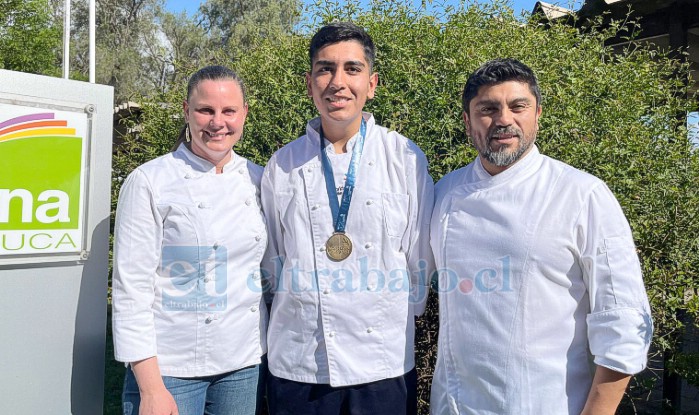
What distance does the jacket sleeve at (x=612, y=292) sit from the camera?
6.81 feet

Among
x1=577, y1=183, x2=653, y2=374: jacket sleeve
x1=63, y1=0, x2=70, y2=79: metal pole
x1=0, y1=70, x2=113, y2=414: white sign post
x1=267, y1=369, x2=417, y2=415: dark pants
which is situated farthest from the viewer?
x1=63, y1=0, x2=70, y2=79: metal pole

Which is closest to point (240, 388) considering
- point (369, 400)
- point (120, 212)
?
point (369, 400)

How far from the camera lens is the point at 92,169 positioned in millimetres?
2863

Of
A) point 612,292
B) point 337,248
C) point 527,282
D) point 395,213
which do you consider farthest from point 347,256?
point 612,292

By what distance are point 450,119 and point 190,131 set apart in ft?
4.71

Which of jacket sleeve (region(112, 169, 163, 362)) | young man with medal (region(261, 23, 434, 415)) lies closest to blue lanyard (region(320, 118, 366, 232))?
young man with medal (region(261, 23, 434, 415))

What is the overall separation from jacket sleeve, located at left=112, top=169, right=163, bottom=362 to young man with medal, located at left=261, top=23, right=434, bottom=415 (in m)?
0.49

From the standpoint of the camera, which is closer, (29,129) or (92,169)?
(29,129)

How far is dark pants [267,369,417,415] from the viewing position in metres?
2.52

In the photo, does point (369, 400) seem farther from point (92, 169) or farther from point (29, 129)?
point (29, 129)

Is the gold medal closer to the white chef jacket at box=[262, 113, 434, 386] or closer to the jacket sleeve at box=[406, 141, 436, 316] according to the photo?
the white chef jacket at box=[262, 113, 434, 386]

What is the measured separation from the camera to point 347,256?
256 centimetres

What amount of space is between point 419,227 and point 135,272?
1.09 m

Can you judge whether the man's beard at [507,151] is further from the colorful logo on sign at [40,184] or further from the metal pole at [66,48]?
the metal pole at [66,48]
